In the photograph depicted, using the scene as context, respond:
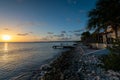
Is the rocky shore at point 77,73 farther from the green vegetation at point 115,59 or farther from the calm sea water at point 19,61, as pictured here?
the calm sea water at point 19,61

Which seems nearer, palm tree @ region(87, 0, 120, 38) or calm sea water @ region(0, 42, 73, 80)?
calm sea water @ region(0, 42, 73, 80)

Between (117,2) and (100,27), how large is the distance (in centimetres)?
460

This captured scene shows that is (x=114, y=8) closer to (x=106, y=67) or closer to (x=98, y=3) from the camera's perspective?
(x=98, y=3)

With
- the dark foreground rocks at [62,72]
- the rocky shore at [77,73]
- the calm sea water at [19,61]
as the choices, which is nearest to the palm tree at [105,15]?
the rocky shore at [77,73]

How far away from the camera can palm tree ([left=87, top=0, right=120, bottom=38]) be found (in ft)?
60.7

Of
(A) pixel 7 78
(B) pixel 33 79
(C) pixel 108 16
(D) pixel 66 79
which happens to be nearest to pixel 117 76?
(D) pixel 66 79

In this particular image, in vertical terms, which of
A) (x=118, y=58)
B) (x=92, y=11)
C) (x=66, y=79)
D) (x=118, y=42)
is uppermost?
(x=92, y=11)

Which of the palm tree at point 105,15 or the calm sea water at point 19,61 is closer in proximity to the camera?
the calm sea water at point 19,61

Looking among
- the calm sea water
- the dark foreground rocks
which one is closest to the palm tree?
the dark foreground rocks

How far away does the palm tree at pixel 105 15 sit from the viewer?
728 inches

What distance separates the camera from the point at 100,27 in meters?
20.5

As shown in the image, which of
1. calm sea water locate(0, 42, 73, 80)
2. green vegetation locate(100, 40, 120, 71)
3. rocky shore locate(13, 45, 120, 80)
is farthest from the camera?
calm sea water locate(0, 42, 73, 80)

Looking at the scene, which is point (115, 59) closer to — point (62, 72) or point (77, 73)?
point (77, 73)

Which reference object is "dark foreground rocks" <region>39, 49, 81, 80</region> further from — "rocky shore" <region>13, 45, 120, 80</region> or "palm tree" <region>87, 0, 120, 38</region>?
"palm tree" <region>87, 0, 120, 38</region>
